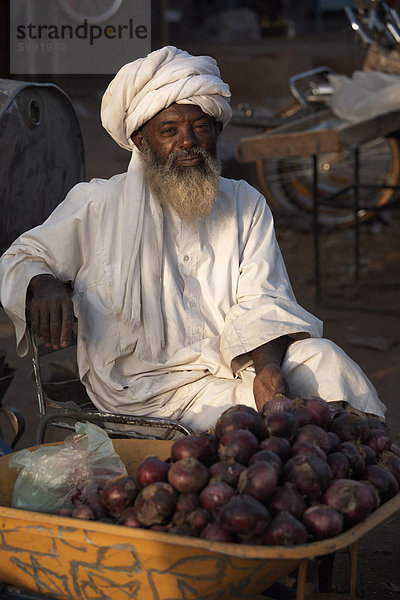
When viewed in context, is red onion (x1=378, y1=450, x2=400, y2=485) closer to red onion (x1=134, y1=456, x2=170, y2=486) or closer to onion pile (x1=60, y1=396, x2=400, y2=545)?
onion pile (x1=60, y1=396, x2=400, y2=545)

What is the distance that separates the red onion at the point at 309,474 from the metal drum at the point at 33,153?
1.89 metres

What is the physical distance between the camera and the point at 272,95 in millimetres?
14930

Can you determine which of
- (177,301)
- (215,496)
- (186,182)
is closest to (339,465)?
(215,496)

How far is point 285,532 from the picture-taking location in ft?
5.81

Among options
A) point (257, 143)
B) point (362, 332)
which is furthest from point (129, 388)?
point (362, 332)

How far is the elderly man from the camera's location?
2.88m

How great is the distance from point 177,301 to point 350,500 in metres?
1.30

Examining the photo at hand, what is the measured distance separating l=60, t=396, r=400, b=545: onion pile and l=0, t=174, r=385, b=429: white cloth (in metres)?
0.73

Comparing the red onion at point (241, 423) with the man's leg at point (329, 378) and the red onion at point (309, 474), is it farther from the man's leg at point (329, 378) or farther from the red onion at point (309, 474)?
the man's leg at point (329, 378)

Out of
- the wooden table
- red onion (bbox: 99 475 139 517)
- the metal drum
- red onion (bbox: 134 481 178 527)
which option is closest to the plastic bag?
red onion (bbox: 99 475 139 517)

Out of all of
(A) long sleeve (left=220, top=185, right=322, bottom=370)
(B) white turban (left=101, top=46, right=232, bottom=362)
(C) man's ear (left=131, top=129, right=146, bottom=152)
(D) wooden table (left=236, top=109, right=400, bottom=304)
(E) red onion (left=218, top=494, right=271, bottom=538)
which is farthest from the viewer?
(D) wooden table (left=236, top=109, right=400, bottom=304)

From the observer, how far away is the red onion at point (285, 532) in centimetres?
177

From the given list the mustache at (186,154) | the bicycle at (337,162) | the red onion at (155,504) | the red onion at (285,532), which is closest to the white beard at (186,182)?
the mustache at (186,154)

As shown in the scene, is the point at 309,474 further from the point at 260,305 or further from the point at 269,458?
the point at 260,305
